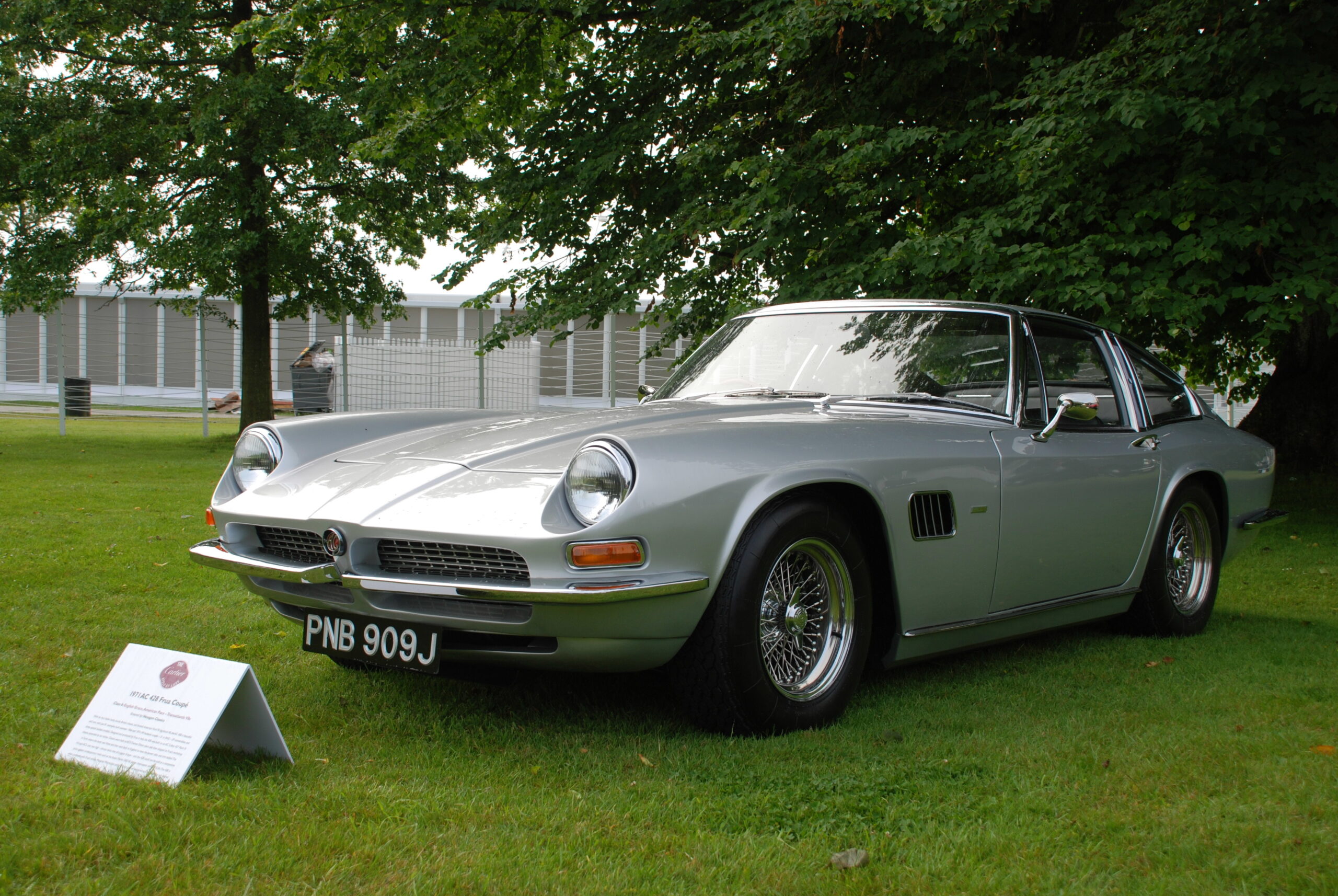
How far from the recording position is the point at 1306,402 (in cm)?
1150

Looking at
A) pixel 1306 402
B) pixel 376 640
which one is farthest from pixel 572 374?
pixel 376 640

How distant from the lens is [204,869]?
7.00ft

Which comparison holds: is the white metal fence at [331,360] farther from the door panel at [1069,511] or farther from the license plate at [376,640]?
the license plate at [376,640]

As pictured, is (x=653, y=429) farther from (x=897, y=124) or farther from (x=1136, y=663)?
(x=897, y=124)

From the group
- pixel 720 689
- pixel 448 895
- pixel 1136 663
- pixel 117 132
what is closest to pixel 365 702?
pixel 720 689

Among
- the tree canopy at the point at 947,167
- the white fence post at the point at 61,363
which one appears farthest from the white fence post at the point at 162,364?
the tree canopy at the point at 947,167

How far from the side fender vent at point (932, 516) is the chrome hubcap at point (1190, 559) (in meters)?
1.75

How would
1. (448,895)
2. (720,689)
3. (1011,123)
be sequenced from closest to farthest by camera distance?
(448,895)
(720,689)
(1011,123)

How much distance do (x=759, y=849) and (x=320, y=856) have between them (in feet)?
2.92

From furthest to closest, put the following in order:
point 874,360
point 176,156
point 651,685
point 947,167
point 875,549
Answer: point 176,156 → point 947,167 → point 874,360 → point 651,685 → point 875,549

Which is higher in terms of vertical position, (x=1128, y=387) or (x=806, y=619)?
(x=1128, y=387)

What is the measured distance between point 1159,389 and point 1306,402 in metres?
7.89

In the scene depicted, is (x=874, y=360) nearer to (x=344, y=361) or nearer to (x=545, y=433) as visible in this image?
(x=545, y=433)

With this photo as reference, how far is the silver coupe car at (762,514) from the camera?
287cm
